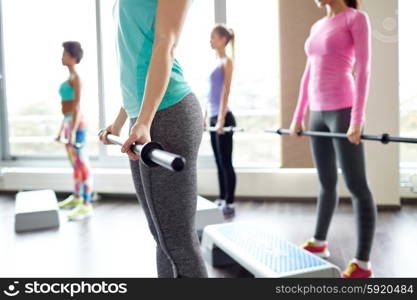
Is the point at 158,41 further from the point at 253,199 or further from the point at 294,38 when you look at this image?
the point at 253,199

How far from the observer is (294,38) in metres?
3.69

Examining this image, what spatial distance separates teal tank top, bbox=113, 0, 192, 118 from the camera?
3.46ft

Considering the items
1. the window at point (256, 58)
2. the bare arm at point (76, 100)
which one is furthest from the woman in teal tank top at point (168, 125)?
the window at point (256, 58)

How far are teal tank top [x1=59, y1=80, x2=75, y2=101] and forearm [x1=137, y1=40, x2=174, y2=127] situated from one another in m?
2.70

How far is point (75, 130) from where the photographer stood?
11.4 feet

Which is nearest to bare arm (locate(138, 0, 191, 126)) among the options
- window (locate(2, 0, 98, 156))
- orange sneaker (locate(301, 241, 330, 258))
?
orange sneaker (locate(301, 241, 330, 258))

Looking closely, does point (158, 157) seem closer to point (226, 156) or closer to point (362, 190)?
point (362, 190)

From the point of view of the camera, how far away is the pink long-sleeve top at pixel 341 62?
1902 mm

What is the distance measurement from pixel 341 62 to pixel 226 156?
1.59 m

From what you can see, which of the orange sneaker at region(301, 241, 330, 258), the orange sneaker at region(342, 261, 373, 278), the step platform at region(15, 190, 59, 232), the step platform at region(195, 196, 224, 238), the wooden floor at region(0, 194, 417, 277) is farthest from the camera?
the step platform at region(15, 190, 59, 232)

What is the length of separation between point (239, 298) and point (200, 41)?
121 inches

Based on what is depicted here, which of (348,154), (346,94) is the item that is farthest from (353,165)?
(346,94)

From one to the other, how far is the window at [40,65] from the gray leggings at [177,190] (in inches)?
140

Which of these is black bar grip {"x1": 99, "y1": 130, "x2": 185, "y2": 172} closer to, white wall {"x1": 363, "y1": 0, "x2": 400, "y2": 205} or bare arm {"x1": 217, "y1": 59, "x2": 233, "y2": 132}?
bare arm {"x1": 217, "y1": 59, "x2": 233, "y2": 132}
